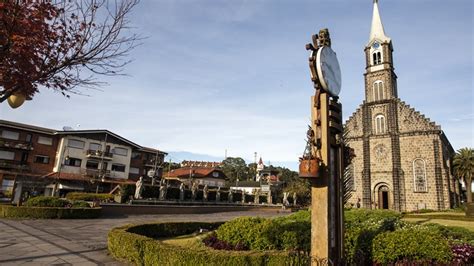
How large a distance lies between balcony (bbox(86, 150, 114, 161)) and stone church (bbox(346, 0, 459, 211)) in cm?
3593

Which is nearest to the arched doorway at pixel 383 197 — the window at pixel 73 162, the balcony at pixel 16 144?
the window at pixel 73 162

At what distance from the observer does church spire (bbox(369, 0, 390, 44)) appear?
45.8 meters

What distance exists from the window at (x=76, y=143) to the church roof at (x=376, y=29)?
4509 cm

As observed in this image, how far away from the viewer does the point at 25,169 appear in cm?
3975

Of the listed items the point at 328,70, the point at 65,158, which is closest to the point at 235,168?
the point at 65,158

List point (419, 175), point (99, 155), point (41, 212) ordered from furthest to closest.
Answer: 1. point (99, 155)
2. point (419, 175)
3. point (41, 212)

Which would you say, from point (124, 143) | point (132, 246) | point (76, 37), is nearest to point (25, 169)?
point (124, 143)

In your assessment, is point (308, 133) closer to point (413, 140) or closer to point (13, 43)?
point (13, 43)

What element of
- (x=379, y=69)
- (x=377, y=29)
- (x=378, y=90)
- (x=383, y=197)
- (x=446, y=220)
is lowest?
(x=446, y=220)

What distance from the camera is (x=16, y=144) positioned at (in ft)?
129

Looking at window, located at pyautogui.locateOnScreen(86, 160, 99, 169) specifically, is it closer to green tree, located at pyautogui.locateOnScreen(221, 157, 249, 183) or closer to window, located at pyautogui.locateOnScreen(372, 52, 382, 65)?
window, located at pyautogui.locateOnScreen(372, 52, 382, 65)

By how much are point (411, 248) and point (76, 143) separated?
1816 inches

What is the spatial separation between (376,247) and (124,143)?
155ft

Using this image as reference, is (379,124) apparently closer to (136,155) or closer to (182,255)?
(136,155)
